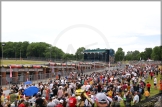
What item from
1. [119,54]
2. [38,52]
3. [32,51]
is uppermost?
[32,51]

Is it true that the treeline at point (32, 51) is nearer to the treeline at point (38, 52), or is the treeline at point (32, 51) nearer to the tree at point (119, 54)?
the treeline at point (38, 52)

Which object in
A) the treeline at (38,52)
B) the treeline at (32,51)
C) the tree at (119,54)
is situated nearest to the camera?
the tree at (119,54)

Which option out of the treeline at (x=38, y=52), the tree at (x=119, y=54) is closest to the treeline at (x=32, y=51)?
the treeline at (x=38, y=52)

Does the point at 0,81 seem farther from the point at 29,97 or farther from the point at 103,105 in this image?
the point at 103,105

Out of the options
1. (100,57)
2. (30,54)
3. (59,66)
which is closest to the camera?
(59,66)

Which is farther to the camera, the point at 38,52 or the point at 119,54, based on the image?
the point at 38,52

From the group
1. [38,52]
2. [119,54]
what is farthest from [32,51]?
[119,54]

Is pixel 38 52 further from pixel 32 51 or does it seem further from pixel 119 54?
pixel 119 54

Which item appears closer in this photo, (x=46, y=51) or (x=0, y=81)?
(x=0, y=81)

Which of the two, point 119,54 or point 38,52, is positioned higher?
point 38,52

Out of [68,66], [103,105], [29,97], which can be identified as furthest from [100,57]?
[103,105]

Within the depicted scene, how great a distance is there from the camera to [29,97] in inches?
600

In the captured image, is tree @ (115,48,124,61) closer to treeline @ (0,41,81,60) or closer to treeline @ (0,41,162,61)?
treeline @ (0,41,162,61)

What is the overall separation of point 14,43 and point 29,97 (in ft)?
490
